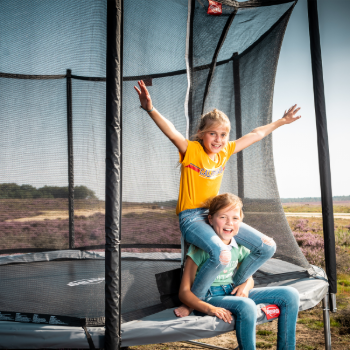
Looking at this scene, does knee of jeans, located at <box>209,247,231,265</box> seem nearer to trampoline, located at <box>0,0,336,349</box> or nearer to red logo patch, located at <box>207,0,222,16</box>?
trampoline, located at <box>0,0,336,349</box>

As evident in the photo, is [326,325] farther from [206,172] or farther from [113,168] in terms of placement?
[113,168]

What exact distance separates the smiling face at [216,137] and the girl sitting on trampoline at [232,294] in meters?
0.27

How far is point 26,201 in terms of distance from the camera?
154 centimetres

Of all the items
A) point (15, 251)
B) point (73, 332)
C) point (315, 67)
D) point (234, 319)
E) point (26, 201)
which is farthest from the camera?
point (315, 67)

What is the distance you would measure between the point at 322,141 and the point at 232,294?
112cm

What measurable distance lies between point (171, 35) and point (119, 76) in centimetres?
73

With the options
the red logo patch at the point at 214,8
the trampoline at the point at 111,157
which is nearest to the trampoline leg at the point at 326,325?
the trampoline at the point at 111,157

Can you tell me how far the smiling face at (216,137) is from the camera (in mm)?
1557

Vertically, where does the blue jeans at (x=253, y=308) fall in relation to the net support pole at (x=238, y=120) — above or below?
below

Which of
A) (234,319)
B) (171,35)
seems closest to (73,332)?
(234,319)

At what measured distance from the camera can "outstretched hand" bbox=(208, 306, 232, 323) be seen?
4.11ft

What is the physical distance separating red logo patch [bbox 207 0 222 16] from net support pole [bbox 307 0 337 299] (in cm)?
56

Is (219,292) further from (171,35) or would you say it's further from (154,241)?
(171,35)

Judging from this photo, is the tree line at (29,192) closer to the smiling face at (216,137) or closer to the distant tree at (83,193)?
the distant tree at (83,193)
